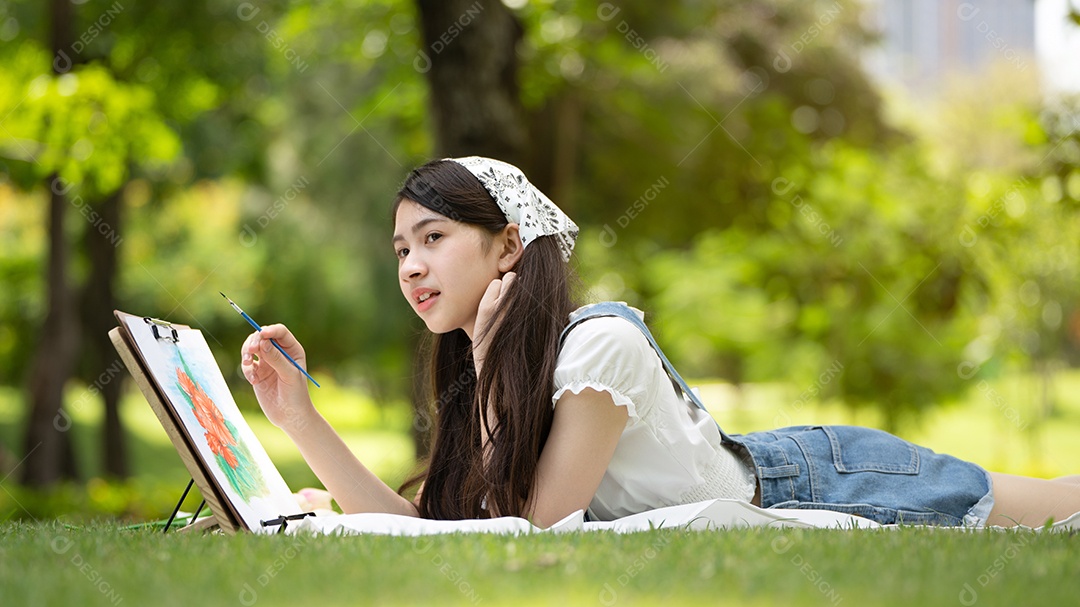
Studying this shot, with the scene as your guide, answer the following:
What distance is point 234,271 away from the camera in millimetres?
18500

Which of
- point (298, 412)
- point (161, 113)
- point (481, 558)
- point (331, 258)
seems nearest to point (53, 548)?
point (298, 412)

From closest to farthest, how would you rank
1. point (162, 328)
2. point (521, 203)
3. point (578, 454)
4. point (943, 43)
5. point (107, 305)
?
point (578, 454)
point (162, 328)
point (521, 203)
point (107, 305)
point (943, 43)

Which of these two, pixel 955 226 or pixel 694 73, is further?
pixel 955 226

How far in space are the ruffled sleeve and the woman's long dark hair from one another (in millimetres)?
74

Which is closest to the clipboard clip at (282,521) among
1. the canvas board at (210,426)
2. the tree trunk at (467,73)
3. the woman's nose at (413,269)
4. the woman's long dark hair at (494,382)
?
the canvas board at (210,426)

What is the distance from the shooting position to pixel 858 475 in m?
3.05

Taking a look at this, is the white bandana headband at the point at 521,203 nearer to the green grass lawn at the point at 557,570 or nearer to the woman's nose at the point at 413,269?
the woman's nose at the point at 413,269

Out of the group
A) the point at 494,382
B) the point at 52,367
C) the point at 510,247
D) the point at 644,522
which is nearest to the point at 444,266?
the point at 510,247

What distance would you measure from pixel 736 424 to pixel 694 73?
330 inches

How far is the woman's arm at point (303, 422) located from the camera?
9.75 feet

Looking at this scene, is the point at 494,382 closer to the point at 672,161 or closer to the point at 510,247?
the point at 510,247

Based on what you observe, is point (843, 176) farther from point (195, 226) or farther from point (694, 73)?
point (195, 226)

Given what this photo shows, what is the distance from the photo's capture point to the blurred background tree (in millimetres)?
8133

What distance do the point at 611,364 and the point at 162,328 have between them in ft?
4.20
